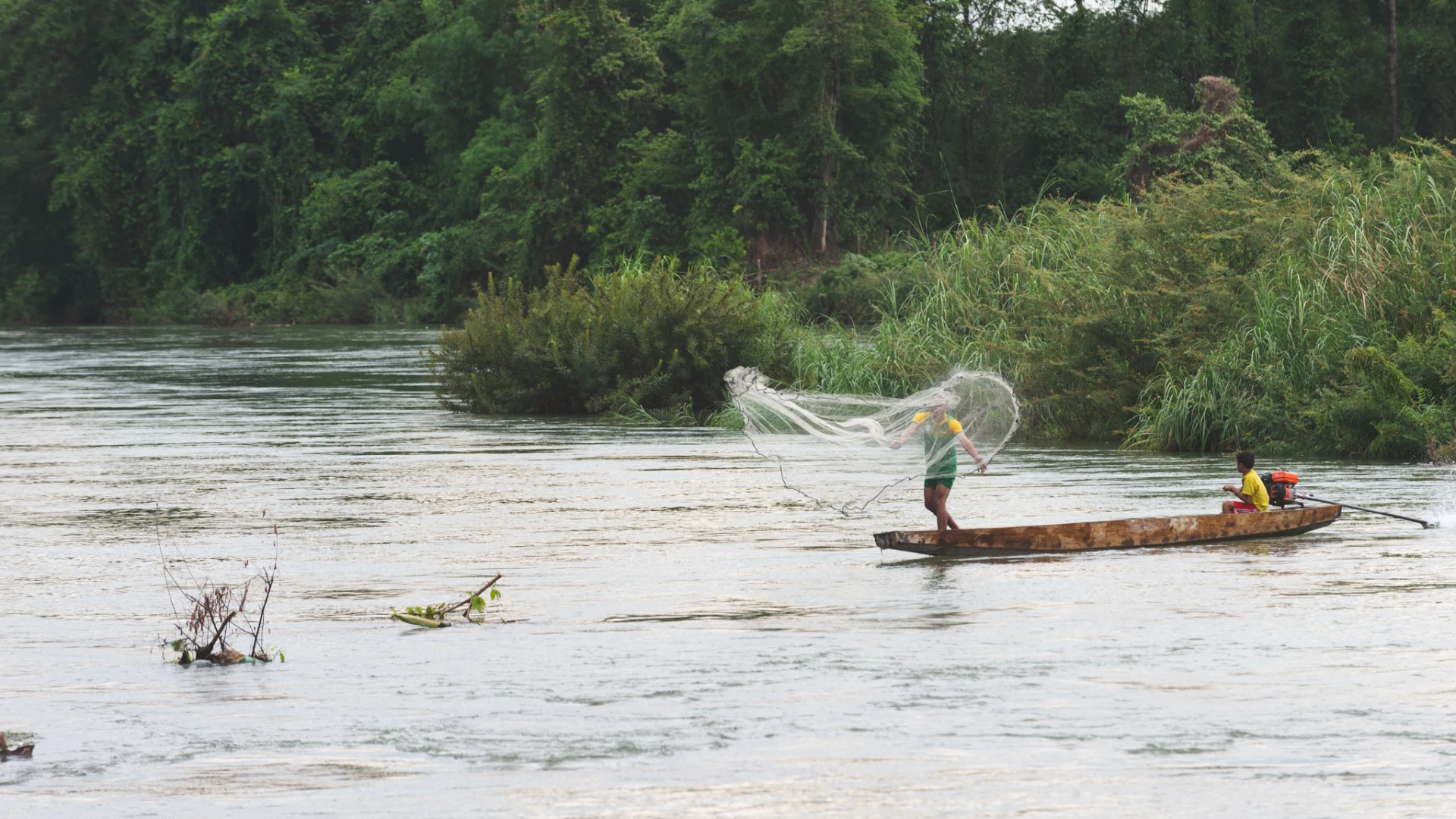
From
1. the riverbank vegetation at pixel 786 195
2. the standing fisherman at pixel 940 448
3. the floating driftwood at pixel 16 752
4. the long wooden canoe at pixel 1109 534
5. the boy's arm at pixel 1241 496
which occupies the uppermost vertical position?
the riverbank vegetation at pixel 786 195

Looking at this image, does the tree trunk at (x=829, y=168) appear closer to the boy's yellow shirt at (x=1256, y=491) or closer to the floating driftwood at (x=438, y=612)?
the boy's yellow shirt at (x=1256, y=491)

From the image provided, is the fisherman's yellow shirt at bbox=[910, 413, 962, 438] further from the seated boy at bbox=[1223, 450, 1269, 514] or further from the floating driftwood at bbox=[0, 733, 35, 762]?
the floating driftwood at bbox=[0, 733, 35, 762]

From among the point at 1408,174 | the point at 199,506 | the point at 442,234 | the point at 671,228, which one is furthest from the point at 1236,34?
the point at 199,506

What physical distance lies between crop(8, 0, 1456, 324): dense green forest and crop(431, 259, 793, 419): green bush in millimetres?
14784

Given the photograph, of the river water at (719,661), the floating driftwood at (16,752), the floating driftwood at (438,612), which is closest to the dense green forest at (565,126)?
the river water at (719,661)

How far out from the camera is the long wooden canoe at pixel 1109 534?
47.8 ft

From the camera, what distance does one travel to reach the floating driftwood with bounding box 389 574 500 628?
1217cm

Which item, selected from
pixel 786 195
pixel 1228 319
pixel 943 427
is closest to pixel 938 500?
pixel 943 427

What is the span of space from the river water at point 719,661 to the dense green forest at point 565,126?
30.7m

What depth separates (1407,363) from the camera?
918 inches

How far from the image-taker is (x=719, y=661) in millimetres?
11000

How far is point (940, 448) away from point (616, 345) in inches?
723

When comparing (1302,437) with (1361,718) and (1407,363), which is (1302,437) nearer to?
(1407,363)

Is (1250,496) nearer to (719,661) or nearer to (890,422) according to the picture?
(890,422)
